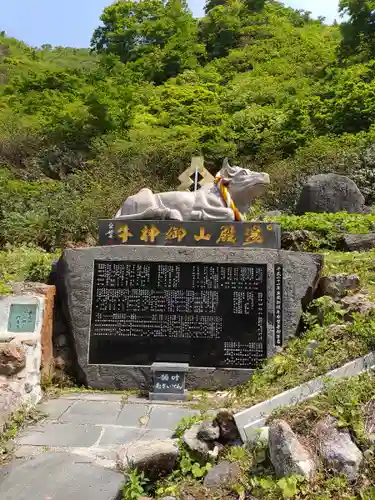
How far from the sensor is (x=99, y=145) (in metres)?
16.6

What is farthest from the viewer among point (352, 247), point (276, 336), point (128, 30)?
point (128, 30)

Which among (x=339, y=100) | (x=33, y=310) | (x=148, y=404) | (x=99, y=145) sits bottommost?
(x=148, y=404)

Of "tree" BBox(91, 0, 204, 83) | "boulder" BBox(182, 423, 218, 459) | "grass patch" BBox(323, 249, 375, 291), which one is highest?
"tree" BBox(91, 0, 204, 83)

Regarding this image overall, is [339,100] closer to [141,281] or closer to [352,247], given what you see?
[352,247]

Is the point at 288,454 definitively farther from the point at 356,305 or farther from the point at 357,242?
the point at 357,242

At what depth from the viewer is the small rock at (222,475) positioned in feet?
10.1

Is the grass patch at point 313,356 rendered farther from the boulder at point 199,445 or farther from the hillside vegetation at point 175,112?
the hillside vegetation at point 175,112

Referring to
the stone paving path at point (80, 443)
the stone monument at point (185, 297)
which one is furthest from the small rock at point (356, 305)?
the stone paving path at point (80, 443)

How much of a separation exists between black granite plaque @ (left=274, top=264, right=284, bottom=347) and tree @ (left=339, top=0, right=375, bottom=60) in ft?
60.4

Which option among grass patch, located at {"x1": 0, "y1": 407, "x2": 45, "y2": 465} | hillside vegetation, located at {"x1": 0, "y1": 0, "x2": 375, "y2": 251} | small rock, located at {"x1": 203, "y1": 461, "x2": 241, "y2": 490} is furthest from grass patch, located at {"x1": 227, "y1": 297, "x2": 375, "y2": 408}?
hillside vegetation, located at {"x1": 0, "y1": 0, "x2": 375, "y2": 251}

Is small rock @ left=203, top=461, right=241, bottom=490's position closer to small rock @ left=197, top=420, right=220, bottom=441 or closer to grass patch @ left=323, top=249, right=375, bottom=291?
small rock @ left=197, top=420, right=220, bottom=441


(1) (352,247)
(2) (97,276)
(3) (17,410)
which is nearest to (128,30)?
(1) (352,247)

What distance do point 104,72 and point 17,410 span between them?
2104 cm

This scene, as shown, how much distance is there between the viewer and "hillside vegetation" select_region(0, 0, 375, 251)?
14180 millimetres
